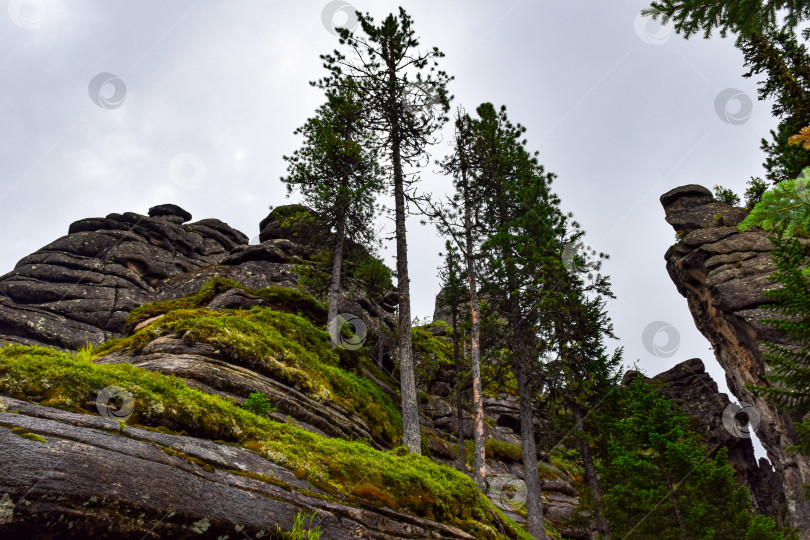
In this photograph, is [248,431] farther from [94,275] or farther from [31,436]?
[94,275]

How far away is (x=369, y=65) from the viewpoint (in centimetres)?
1694

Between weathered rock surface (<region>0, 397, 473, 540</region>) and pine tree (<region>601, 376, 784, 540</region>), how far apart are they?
1452 cm

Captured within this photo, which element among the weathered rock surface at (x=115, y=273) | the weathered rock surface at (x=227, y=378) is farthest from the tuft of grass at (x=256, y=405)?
the weathered rock surface at (x=115, y=273)

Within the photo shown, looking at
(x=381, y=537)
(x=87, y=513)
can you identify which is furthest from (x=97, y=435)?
(x=381, y=537)

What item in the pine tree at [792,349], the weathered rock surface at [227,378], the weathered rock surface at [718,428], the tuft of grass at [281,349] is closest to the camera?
the pine tree at [792,349]

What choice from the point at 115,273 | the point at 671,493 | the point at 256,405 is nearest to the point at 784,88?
the point at 671,493

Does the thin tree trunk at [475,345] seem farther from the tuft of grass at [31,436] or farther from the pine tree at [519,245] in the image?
the tuft of grass at [31,436]

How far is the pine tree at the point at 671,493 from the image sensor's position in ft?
49.5

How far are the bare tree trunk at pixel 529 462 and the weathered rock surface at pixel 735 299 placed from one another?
10.9 m

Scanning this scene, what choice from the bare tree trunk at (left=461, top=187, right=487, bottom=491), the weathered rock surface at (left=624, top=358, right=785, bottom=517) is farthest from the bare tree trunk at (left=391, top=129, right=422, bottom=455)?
the weathered rock surface at (left=624, top=358, right=785, bottom=517)

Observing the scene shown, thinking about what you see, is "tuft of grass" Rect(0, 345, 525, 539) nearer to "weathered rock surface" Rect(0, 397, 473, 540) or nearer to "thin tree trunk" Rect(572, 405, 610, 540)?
"weathered rock surface" Rect(0, 397, 473, 540)

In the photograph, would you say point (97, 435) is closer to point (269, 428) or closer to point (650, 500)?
point (269, 428)

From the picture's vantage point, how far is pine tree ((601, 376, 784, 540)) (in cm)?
1509

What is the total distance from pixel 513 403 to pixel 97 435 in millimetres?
32585
